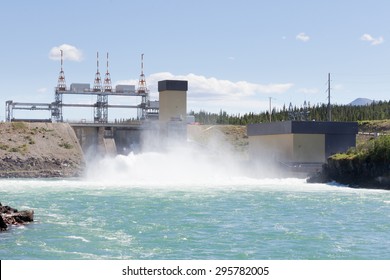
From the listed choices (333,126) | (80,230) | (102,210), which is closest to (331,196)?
(102,210)

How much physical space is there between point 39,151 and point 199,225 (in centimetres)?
6738

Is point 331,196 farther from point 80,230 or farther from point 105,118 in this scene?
point 105,118

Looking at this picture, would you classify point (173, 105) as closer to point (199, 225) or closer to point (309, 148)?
point (309, 148)

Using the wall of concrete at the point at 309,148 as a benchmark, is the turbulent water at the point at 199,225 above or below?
below

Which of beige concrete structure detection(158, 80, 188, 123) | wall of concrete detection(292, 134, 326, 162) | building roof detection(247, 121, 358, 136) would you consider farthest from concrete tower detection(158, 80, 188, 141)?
wall of concrete detection(292, 134, 326, 162)

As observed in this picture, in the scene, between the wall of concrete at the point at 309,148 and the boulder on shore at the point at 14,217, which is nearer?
the boulder on shore at the point at 14,217

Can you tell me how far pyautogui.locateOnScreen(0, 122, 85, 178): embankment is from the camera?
95.4 metres

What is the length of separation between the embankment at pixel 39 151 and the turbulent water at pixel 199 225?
34.5 meters

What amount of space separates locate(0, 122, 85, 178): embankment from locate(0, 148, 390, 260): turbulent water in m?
34.5

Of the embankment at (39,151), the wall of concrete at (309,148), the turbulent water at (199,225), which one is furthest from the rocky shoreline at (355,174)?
the embankment at (39,151)

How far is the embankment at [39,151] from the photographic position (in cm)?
9538

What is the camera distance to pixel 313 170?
86.2m

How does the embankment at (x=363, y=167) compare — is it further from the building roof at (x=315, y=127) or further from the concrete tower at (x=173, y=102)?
the concrete tower at (x=173, y=102)

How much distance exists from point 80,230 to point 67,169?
2478 inches
